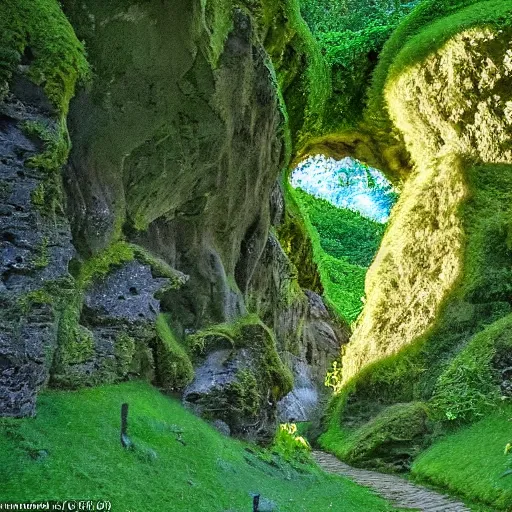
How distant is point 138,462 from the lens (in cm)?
484

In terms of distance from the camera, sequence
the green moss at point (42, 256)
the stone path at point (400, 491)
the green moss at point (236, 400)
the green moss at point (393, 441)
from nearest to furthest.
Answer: the green moss at point (42, 256) < the green moss at point (236, 400) < the stone path at point (400, 491) < the green moss at point (393, 441)

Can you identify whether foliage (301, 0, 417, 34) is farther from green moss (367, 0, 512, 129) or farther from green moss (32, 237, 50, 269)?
green moss (32, 237, 50, 269)

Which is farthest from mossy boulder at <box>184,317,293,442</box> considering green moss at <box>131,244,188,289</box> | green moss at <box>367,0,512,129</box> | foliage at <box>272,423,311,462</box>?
green moss at <box>367,0,512,129</box>

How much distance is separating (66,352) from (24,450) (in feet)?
5.51

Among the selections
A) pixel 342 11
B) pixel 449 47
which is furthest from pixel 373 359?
pixel 342 11

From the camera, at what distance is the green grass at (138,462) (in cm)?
403

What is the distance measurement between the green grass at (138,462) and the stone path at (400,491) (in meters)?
0.91

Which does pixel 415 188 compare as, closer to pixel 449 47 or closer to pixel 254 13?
pixel 449 47

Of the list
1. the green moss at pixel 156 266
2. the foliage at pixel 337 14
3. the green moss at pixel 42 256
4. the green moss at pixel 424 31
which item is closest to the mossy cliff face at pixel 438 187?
the green moss at pixel 424 31

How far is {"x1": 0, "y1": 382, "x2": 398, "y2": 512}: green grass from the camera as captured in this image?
4031mm

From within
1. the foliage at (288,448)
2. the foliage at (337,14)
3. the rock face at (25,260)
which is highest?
the foliage at (337,14)

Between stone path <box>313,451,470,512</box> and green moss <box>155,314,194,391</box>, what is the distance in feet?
10.8

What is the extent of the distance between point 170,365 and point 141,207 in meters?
2.16

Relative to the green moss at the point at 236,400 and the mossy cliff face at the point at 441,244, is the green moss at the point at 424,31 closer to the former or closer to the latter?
the mossy cliff face at the point at 441,244
